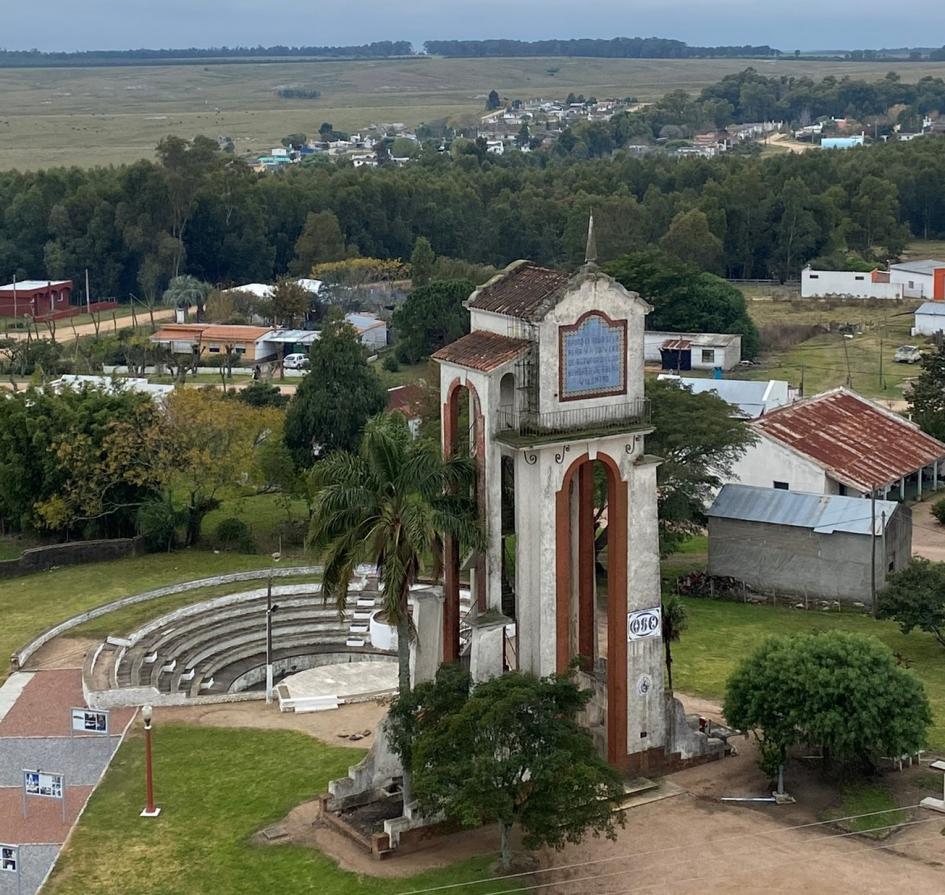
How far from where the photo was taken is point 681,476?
4512 centimetres

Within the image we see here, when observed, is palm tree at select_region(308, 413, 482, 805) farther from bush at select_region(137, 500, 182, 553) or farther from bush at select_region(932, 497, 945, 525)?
bush at select_region(932, 497, 945, 525)

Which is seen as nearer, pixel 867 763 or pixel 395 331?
pixel 867 763

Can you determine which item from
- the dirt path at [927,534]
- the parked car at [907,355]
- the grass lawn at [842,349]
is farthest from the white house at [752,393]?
the parked car at [907,355]

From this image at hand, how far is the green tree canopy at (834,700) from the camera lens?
29469 mm

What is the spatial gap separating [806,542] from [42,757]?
20.9 meters

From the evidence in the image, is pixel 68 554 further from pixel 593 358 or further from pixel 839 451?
pixel 839 451

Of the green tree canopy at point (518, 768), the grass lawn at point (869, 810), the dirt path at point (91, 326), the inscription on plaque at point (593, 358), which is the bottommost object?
the dirt path at point (91, 326)

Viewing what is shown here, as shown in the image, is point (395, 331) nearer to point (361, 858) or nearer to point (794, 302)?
point (794, 302)

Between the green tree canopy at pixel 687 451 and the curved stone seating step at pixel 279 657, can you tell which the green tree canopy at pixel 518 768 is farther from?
the green tree canopy at pixel 687 451

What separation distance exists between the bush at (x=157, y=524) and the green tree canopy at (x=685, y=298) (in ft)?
130

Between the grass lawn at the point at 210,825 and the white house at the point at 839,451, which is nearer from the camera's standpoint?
the grass lawn at the point at 210,825

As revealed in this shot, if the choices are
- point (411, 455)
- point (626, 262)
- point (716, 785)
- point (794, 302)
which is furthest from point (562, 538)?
point (794, 302)

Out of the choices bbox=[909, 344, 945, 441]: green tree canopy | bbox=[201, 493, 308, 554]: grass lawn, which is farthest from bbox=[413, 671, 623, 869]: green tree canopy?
bbox=[909, 344, 945, 441]: green tree canopy

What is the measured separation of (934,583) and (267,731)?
53.1 feet
